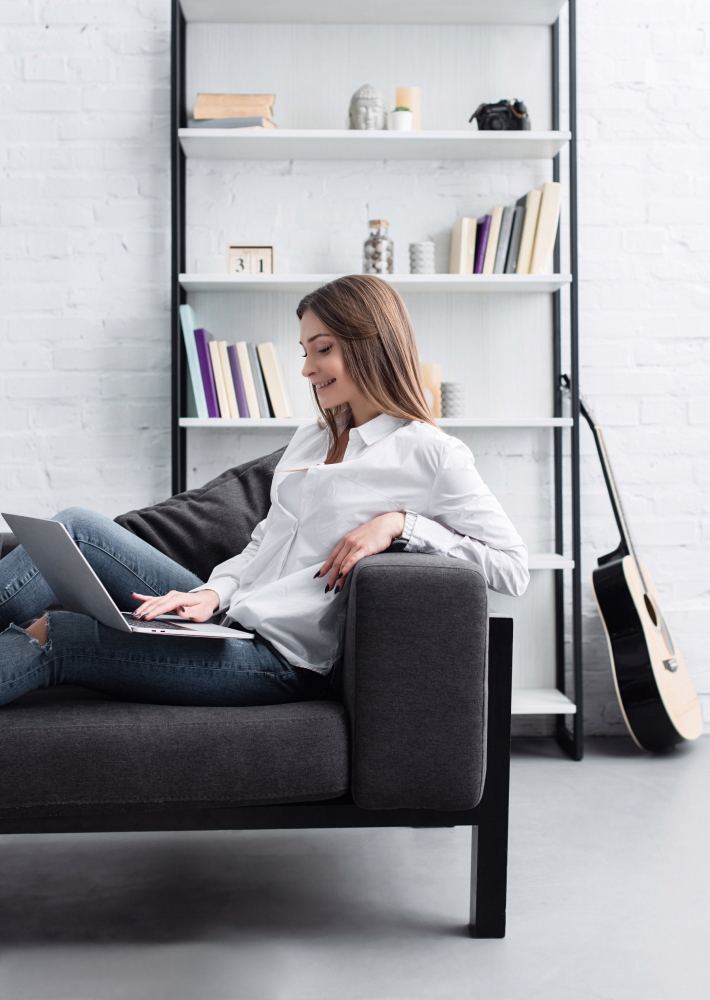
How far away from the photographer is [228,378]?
2.43 meters

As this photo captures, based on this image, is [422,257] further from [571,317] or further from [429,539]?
[429,539]

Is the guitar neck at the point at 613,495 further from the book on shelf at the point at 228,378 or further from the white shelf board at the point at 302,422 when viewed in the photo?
the book on shelf at the point at 228,378

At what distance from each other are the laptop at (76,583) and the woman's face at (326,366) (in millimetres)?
489

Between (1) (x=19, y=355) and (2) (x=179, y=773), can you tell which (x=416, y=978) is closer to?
(2) (x=179, y=773)

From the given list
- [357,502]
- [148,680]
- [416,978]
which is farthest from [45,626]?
[416,978]

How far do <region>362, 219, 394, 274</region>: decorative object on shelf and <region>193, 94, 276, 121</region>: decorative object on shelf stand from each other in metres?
0.46

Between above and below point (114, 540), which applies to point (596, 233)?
above

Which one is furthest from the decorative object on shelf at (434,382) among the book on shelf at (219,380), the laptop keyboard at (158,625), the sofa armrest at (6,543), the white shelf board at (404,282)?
the laptop keyboard at (158,625)

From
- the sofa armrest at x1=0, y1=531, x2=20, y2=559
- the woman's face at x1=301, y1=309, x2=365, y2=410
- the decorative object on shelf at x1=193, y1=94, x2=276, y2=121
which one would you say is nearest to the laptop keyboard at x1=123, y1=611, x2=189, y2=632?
the woman's face at x1=301, y1=309, x2=365, y2=410

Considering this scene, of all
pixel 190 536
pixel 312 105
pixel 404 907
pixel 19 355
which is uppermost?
pixel 312 105

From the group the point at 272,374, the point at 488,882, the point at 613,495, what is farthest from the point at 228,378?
the point at 488,882

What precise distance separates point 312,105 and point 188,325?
86 cm

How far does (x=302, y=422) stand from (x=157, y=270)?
2.43 ft

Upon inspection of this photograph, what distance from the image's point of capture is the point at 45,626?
1342 millimetres
